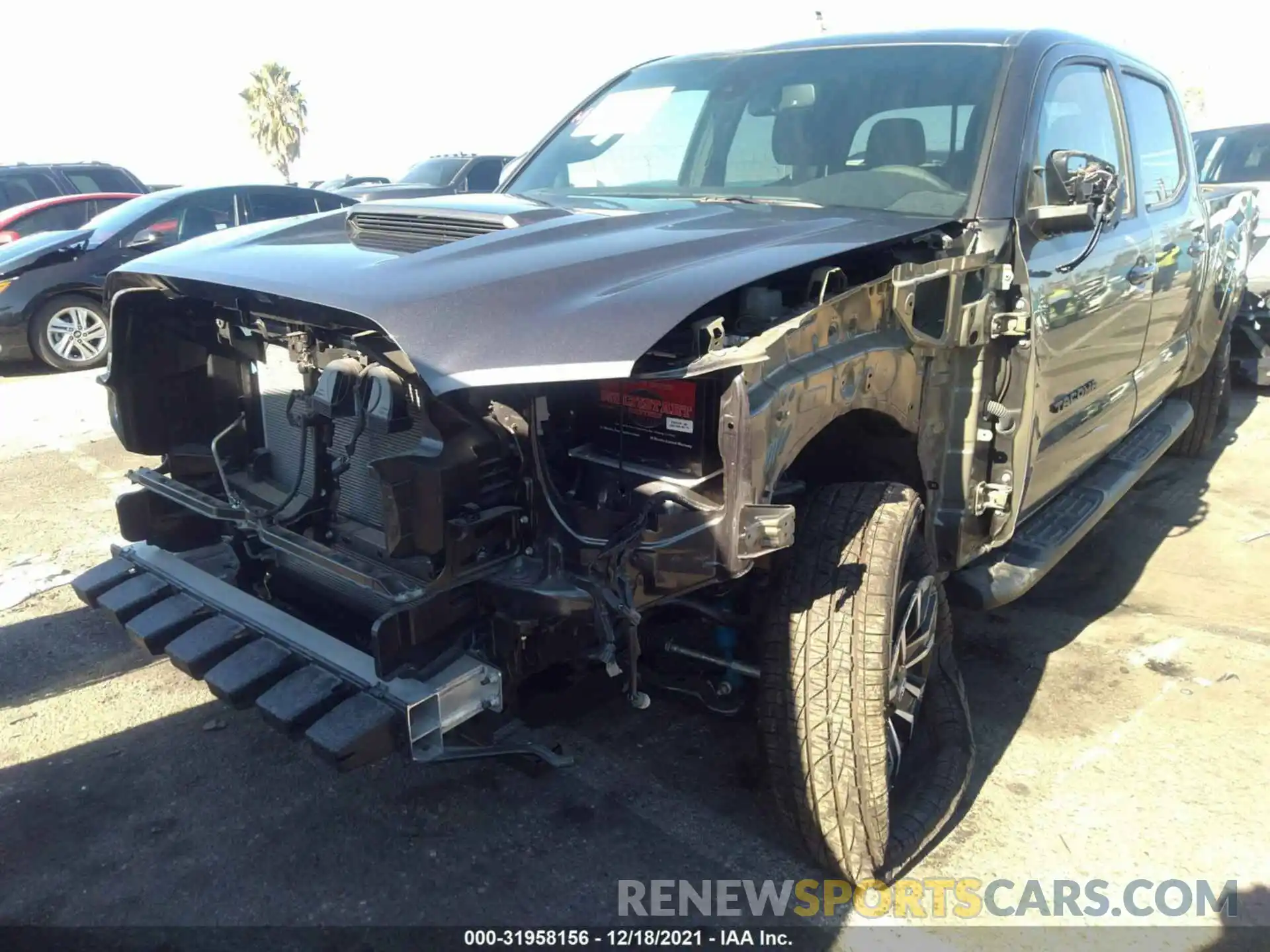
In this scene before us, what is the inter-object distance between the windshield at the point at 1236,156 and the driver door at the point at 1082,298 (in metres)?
7.12

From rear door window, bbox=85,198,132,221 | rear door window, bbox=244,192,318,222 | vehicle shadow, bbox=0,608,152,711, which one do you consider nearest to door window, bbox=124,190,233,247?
rear door window, bbox=244,192,318,222

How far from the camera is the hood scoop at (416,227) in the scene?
2.54 m

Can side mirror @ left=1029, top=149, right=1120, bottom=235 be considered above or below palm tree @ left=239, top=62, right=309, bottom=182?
below

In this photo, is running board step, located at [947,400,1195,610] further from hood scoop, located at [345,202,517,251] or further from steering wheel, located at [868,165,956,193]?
hood scoop, located at [345,202,517,251]

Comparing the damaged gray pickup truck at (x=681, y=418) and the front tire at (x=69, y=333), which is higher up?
the damaged gray pickup truck at (x=681, y=418)

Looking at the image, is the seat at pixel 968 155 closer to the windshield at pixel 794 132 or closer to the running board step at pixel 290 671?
the windshield at pixel 794 132

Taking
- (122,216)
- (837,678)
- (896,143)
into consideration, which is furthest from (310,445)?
(122,216)

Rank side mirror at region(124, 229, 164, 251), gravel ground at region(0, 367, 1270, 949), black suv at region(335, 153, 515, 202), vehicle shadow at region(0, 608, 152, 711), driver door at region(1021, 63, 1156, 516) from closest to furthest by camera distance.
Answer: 1. gravel ground at region(0, 367, 1270, 949)
2. driver door at region(1021, 63, 1156, 516)
3. vehicle shadow at region(0, 608, 152, 711)
4. side mirror at region(124, 229, 164, 251)
5. black suv at region(335, 153, 515, 202)

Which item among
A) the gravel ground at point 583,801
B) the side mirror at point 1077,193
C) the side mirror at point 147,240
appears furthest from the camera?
the side mirror at point 147,240

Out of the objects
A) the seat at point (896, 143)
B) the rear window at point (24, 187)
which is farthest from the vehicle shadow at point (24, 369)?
the seat at point (896, 143)

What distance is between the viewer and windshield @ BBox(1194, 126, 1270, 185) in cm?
965

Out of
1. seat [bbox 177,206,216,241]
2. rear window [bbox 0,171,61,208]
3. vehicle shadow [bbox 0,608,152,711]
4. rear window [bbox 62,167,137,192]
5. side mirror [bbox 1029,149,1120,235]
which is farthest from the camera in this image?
rear window [bbox 62,167,137,192]

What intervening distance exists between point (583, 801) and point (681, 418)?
131 centimetres

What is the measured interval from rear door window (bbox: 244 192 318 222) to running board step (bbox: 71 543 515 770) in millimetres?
7293
